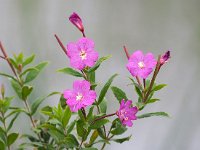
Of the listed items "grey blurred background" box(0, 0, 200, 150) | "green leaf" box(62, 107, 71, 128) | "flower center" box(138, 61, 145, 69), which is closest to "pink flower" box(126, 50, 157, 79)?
"flower center" box(138, 61, 145, 69)

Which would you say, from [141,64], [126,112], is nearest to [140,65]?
[141,64]

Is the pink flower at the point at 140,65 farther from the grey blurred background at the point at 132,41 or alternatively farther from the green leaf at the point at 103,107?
the grey blurred background at the point at 132,41

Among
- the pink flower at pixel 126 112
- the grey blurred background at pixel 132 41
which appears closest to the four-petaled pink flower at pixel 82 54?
the pink flower at pixel 126 112

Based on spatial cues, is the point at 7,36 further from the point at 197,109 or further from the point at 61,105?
the point at 197,109

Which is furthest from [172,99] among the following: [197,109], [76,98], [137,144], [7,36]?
[76,98]

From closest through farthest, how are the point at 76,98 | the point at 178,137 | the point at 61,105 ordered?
the point at 76,98
the point at 61,105
the point at 178,137
